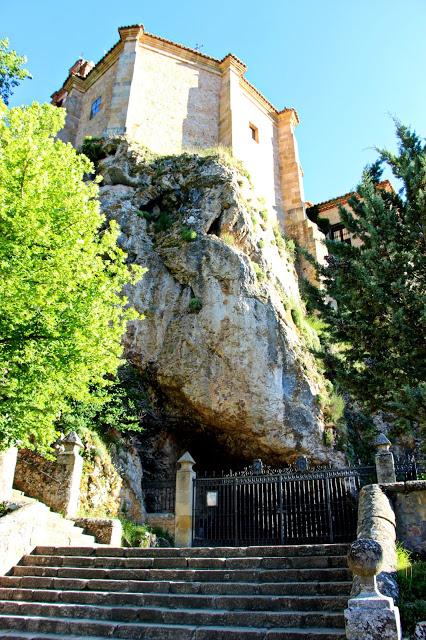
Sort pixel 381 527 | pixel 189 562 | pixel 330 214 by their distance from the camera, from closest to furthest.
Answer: pixel 381 527, pixel 189 562, pixel 330 214

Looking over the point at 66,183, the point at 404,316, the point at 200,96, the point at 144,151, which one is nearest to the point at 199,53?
the point at 200,96

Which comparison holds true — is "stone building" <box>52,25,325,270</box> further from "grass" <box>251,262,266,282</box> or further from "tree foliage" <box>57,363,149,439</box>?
"tree foliage" <box>57,363,149,439</box>

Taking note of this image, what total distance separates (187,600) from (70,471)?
6132 millimetres

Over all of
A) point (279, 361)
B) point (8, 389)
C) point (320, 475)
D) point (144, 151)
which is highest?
point (144, 151)

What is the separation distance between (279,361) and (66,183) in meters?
10.4

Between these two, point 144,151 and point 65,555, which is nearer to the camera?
point 65,555

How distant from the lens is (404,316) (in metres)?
10.1

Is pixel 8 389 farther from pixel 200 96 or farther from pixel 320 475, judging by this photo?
pixel 200 96

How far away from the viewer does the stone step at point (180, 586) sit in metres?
6.64

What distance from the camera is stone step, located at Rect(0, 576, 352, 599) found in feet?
21.8

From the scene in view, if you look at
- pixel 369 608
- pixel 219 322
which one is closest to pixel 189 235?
pixel 219 322

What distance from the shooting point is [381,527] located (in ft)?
22.0

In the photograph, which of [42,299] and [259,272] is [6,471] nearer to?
[42,299]

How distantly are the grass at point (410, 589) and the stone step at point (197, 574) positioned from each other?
2.65 feet
